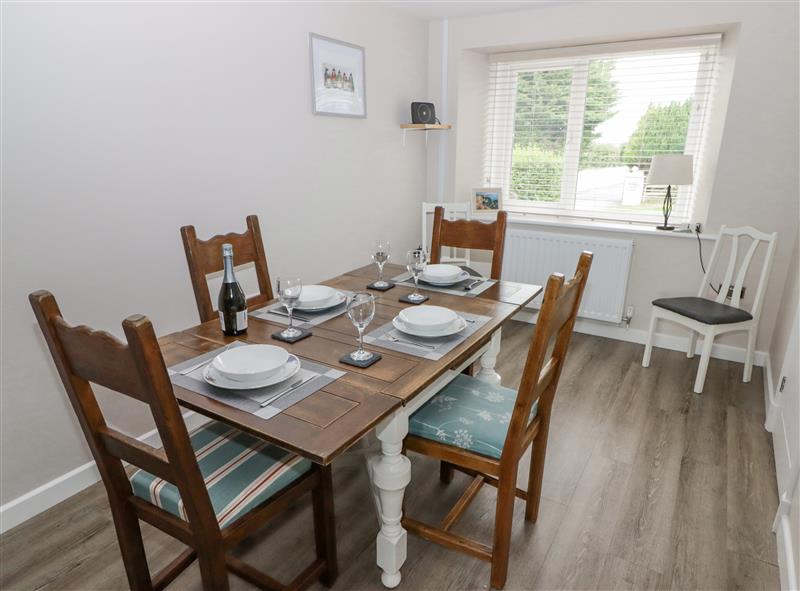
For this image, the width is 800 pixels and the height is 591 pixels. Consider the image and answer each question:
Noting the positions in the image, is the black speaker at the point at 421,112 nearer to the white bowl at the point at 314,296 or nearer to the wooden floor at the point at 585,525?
the white bowl at the point at 314,296

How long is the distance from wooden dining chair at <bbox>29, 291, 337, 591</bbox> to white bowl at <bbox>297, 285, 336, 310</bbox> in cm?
52

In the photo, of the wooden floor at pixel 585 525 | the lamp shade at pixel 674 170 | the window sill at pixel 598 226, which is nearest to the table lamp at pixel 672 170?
the lamp shade at pixel 674 170

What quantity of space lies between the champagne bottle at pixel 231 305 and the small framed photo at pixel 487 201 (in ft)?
8.62

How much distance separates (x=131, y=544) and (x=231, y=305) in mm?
741

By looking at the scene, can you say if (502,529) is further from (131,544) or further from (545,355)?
(131,544)

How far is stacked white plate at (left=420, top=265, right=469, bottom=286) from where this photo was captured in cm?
213

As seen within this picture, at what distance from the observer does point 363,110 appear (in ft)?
10.6

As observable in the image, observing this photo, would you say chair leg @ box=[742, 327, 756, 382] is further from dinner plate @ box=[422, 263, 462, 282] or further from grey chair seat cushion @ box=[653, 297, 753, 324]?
dinner plate @ box=[422, 263, 462, 282]

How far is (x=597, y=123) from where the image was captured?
3.62 metres

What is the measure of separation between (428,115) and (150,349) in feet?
10.0

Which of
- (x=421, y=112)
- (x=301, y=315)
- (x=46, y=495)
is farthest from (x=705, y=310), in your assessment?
(x=46, y=495)

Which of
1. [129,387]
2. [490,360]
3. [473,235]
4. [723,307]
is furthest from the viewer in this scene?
[723,307]

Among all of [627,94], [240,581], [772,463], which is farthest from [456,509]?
[627,94]

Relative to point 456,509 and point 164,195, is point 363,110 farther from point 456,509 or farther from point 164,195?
point 456,509
